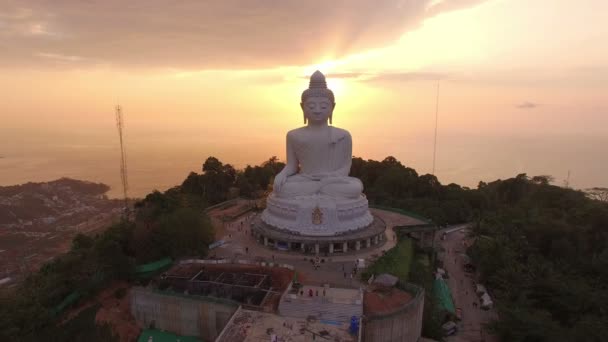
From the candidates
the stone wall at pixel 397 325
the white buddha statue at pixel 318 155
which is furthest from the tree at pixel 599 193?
the stone wall at pixel 397 325

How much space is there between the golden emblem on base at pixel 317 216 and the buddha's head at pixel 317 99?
6.42 meters

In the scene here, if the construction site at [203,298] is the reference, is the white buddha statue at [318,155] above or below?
above

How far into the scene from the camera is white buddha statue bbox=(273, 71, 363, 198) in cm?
2586

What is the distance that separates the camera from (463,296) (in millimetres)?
24469

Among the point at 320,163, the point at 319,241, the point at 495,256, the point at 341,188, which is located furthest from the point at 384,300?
the point at 495,256

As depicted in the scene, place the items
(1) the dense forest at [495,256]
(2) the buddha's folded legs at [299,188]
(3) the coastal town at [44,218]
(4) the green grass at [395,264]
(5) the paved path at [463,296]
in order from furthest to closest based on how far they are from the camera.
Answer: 1. (3) the coastal town at [44,218]
2. (2) the buddha's folded legs at [299,188]
3. (4) the green grass at [395,264]
4. (5) the paved path at [463,296]
5. (1) the dense forest at [495,256]

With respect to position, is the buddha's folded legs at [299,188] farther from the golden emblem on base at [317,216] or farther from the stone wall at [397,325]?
the stone wall at [397,325]

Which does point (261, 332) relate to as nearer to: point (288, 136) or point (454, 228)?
point (288, 136)

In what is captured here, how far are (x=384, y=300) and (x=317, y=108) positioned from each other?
1336 centimetres

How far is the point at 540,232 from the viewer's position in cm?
2902

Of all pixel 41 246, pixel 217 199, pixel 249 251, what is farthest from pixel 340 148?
pixel 41 246

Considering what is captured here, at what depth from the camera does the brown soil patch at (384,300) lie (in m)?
17.0

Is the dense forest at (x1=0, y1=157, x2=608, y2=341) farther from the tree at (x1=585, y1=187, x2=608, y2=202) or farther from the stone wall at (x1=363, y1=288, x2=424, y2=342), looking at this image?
the tree at (x1=585, y1=187, x2=608, y2=202)

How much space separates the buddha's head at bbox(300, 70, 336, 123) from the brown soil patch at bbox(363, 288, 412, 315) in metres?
12.5
